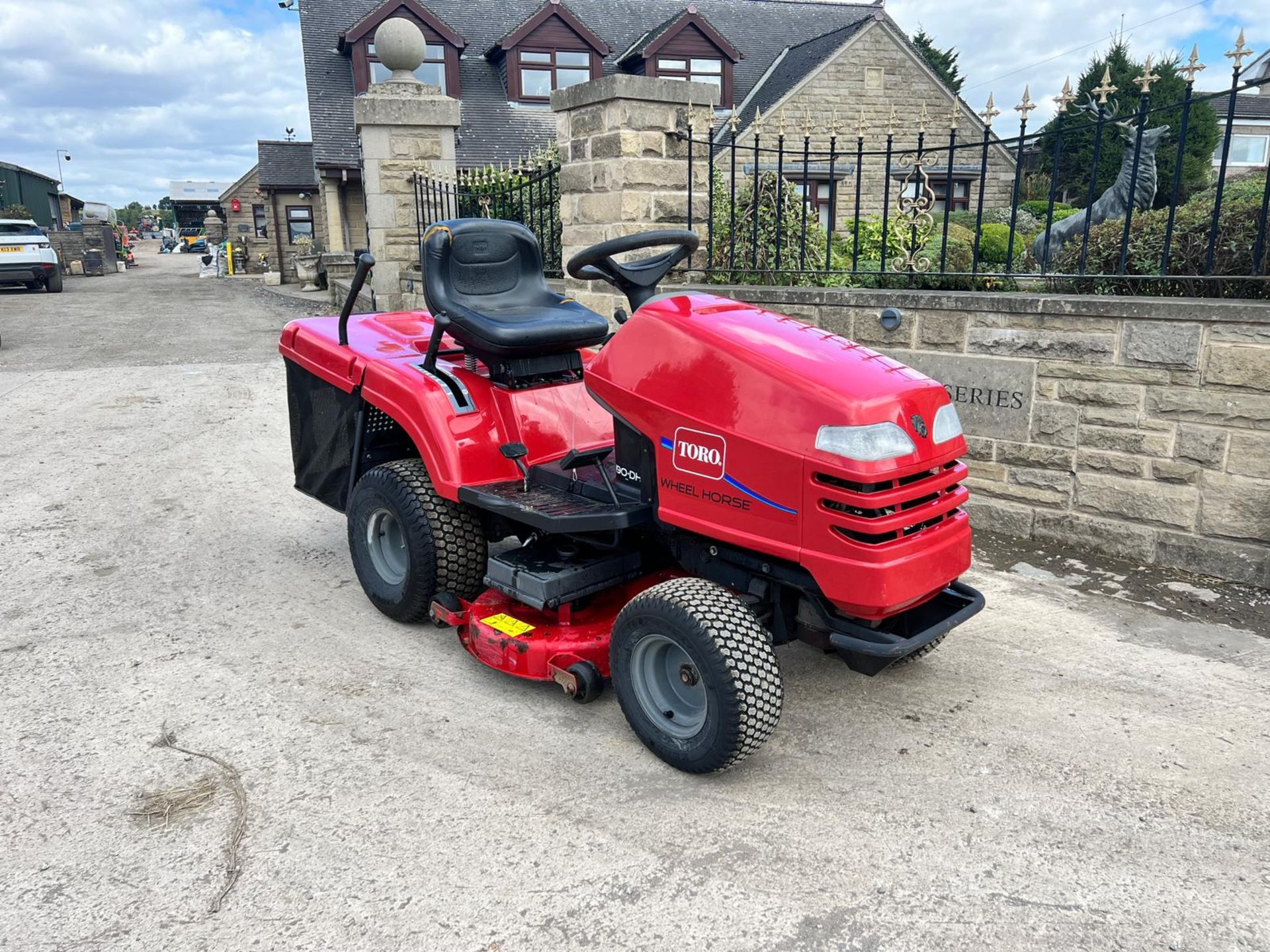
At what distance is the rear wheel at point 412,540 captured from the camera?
3459 millimetres

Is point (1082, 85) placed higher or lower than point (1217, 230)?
higher

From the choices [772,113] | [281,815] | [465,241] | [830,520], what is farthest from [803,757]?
[772,113]

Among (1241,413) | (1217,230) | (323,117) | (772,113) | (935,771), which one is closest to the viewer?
(935,771)

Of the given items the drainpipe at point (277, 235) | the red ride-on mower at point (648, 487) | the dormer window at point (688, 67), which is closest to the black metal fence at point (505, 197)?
the red ride-on mower at point (648, 487)

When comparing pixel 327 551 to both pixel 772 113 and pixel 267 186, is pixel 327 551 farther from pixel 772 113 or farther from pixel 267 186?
pixel 267 186

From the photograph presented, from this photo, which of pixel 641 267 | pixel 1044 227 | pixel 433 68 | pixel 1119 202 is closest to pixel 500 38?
pixel 433 68

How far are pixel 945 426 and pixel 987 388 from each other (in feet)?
7.20

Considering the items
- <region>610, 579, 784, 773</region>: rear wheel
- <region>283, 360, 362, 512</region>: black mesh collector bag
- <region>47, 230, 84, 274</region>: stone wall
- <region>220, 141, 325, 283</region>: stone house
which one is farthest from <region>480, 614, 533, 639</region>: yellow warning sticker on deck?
<region>47, 230, 84, 274</region>: stone wall

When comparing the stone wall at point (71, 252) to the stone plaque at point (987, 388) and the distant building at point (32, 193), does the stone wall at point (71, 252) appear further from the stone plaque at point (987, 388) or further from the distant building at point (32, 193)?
the stone plaque at point (987, 388)

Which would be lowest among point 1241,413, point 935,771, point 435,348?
point 935,771

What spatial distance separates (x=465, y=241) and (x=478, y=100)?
21.3 meters

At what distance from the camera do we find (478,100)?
75.5 feet

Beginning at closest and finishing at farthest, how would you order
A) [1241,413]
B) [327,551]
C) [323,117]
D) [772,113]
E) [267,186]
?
[1241,413] < [327,551] < [772,113] < [323,117] < [267,186]

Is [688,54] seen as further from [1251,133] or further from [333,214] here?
[1251,133]
